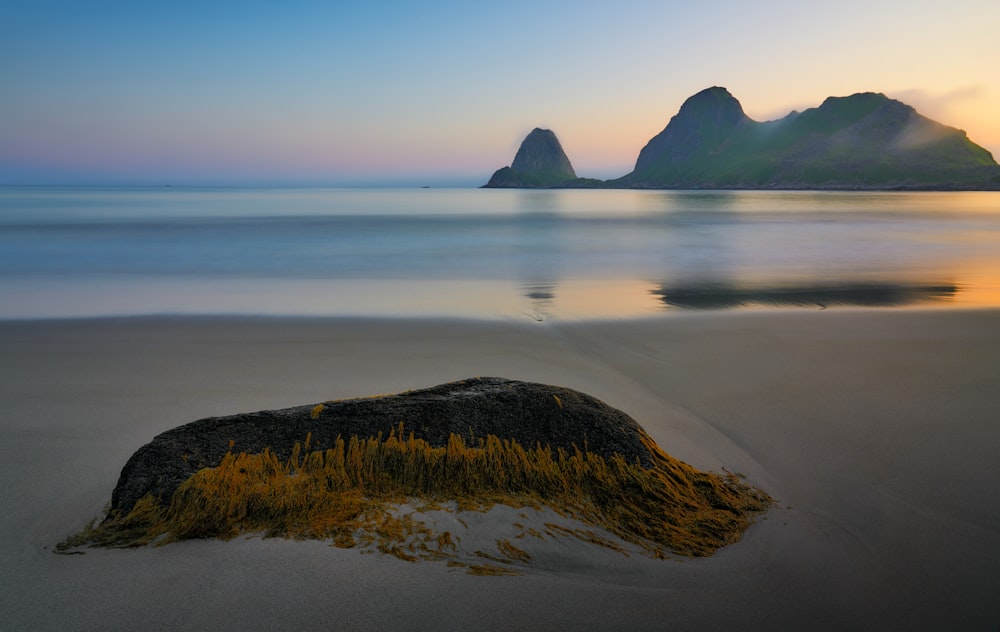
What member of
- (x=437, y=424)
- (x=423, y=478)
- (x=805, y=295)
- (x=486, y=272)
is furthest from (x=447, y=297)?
(x=423, y=478)

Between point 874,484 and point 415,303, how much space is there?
8311 millimetres

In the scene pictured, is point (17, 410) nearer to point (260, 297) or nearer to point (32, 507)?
point (32, 507)

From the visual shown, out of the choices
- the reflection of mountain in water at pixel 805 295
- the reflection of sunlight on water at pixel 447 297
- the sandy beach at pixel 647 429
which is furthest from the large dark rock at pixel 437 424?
the reflection of mountain in water at pixel 805 295

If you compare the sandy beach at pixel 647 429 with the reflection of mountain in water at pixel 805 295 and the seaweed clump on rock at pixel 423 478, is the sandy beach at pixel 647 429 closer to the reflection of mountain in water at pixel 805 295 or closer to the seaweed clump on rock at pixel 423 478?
the seaweed clump on rock at pixel 423 478

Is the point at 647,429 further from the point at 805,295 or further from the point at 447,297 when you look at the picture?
the point at 805,295

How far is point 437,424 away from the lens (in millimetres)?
3438

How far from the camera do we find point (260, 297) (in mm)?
11742

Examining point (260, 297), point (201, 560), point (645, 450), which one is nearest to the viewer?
point (201, 560)

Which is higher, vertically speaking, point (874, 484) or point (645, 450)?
point (645, 450)

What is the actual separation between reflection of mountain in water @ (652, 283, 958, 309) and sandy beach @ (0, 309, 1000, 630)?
2894 millimetres

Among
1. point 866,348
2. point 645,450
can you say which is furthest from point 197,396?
point 866,348

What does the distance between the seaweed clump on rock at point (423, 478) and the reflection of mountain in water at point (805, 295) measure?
287 inches

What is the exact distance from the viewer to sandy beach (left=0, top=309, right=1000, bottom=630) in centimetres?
249

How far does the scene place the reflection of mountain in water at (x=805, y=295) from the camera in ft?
35.0
